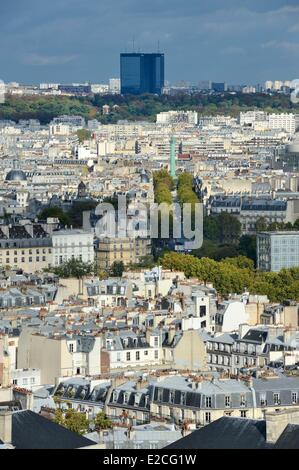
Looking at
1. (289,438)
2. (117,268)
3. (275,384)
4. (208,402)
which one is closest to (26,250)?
(117,268)

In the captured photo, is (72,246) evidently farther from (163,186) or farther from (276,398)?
(276,398)

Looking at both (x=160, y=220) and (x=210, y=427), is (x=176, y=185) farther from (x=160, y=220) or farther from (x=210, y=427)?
(x=210, y=427)

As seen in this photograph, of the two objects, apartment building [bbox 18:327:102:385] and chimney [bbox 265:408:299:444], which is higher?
chimney [bbox 265:408:299:444]

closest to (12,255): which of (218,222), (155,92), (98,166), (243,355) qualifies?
(218,222)

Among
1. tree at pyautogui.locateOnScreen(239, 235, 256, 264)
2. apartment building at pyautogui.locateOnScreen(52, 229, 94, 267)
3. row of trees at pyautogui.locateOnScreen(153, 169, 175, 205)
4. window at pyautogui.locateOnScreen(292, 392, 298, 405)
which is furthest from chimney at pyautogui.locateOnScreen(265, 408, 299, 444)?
row of trees at pyautogui.locateOnScreen(153, 169, 175, 205)

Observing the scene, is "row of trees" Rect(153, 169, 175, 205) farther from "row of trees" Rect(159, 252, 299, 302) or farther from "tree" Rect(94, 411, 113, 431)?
"tree" Rect(94, 411, 113, 431)

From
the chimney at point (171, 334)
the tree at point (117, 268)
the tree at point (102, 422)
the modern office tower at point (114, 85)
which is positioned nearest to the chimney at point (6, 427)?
the tree at point (102, 422)

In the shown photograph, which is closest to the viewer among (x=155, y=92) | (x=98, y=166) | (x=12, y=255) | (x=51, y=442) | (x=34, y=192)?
(x=51, y=442)
